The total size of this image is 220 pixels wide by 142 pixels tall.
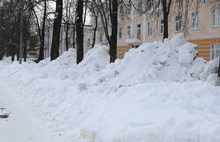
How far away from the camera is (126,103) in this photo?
393 cm

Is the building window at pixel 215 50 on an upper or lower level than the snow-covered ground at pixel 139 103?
upper

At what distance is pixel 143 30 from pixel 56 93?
20.2 metres

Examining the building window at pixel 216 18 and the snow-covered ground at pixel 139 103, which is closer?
the snow-covered ground at pixel 139 103

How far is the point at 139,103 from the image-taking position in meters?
3.69

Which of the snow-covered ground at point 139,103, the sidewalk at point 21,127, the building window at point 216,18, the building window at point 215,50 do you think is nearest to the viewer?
the snow-covered ground at point 139,103

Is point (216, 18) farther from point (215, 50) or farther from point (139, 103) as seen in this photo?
point (139, 103)

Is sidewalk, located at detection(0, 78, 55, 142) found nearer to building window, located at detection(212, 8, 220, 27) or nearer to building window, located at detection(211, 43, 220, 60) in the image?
building window, located at detection(211, 43, 220, 60)

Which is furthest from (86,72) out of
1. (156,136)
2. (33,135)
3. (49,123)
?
(156,136)

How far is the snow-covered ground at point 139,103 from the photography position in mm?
2891

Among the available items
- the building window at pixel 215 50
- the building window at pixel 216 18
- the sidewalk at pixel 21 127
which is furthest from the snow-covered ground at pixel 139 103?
the building window at pixel 216 18

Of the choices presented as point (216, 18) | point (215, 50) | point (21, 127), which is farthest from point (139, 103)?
point (216, 18)

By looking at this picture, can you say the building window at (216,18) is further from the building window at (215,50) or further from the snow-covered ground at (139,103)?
the snow-covered ground at (139,103)

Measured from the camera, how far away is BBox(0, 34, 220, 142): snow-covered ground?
289cm

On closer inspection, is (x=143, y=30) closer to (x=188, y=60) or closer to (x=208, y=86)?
(x=188, y=60)
